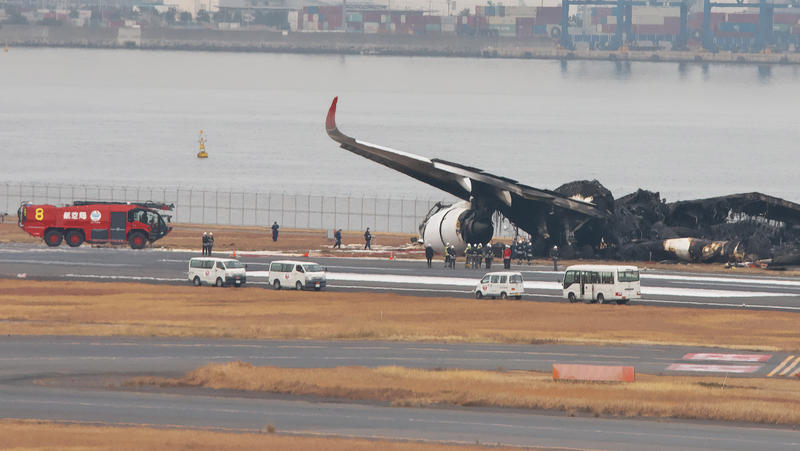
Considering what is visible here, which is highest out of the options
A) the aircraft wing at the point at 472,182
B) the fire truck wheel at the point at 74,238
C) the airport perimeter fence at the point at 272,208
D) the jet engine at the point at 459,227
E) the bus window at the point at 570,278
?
the aircraft wing at the point at 472,182

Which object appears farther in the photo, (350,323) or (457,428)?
(350,323)

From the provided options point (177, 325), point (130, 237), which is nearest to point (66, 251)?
point (130, 237)

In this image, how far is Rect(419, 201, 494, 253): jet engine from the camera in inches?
4139

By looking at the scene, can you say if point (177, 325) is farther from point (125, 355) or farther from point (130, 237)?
point (130, 237)

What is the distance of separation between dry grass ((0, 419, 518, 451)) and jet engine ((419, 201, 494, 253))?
6339 centimetres

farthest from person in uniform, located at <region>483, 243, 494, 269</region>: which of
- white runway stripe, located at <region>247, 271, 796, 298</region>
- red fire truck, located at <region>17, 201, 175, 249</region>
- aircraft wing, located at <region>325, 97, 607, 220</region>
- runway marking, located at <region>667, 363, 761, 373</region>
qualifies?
runway marking, located at <region>667, 363, 761, 373</region>

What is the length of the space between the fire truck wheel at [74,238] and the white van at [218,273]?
2623 cm

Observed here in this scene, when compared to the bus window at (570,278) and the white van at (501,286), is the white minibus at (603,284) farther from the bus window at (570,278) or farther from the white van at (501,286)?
the white van at (501,286)

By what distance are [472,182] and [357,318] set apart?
3336cm

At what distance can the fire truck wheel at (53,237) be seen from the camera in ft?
369

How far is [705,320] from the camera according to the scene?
2911 inches

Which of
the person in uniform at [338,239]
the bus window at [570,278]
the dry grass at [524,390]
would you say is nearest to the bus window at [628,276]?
the bus window at [570,278]

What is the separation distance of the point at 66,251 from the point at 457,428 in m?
73.3

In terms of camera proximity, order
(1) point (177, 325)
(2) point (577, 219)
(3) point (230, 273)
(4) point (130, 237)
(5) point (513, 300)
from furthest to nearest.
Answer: (4) point (130, 237) → (2) point (577, 219) → (3) point (230, 273) → (5) point (513, 300) → (1) point (177, 325)
